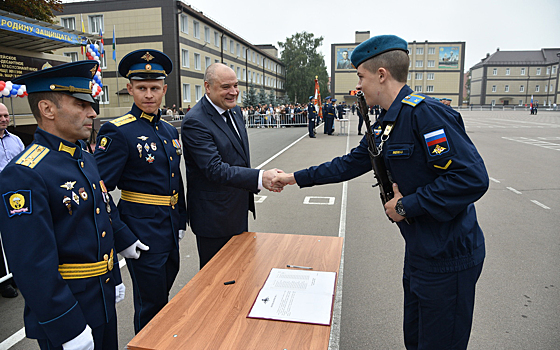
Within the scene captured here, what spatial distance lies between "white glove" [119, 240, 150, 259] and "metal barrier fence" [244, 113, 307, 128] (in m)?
29.3

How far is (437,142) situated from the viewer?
1868 mm

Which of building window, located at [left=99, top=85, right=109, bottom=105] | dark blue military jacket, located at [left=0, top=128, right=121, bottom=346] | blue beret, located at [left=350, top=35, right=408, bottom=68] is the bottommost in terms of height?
dark blue military jacket, located at [left=0, top=128, right=121, bottom=346]

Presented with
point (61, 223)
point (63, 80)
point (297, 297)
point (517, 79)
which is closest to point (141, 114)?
point (63, 80)

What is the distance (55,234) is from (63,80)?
0.76 metres

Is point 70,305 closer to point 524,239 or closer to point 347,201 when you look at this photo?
point 524,239

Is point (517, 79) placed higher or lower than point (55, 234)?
higher

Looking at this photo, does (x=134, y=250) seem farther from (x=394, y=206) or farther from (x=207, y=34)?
(x=207, y=34)

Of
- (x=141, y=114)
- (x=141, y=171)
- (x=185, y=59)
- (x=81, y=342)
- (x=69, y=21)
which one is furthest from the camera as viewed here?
(x=185, y=59)

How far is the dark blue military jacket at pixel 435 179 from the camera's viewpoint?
186cm

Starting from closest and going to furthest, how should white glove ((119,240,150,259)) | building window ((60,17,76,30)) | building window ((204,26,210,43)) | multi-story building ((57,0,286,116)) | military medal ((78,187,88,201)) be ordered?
military medal ((78,187,88,201)), white glove ((119,240,150,259)), multi-story building ((57,0,286,116)), building window ((60,17,76,30)), building window ((204,26,210,43))

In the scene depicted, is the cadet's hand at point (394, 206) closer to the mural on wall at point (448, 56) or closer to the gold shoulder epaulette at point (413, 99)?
the gold shoulder epaulette at point (413, 99)

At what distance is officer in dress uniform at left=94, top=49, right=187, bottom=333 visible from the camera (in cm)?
264

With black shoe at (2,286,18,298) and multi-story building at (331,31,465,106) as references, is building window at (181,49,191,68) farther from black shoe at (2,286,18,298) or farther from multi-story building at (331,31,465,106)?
multi-story building at (331,31,465,106)

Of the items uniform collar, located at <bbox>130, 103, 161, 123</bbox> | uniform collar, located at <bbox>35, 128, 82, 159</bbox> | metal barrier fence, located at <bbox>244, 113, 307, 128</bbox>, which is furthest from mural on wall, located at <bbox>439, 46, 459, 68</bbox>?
uniform collar, located at <bbox>35, 128, 82, 159</bbox>
